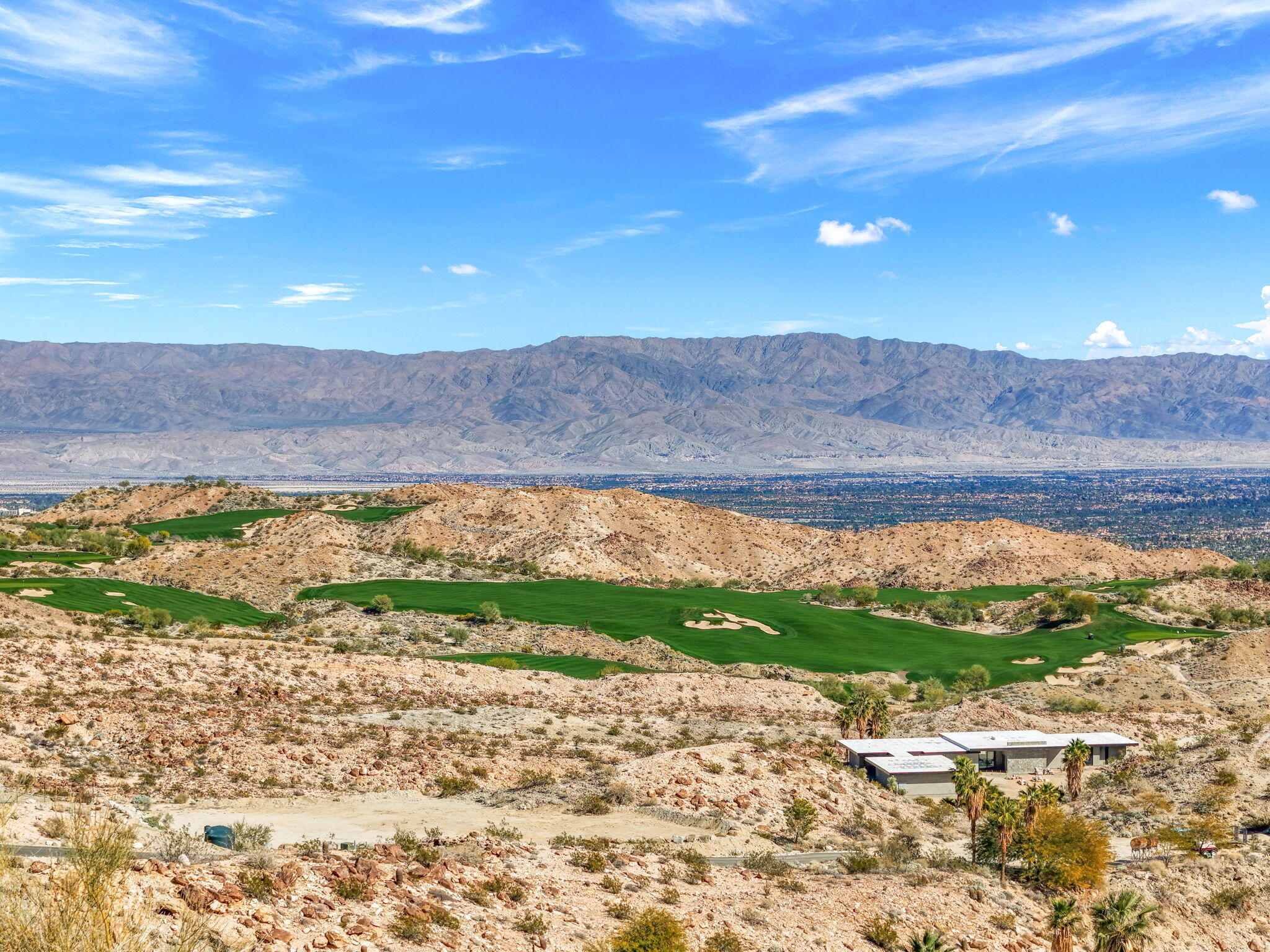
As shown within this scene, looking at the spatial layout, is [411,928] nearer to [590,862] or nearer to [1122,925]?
[590,862]

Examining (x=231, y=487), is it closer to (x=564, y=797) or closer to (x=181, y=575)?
(x=181, y=575)

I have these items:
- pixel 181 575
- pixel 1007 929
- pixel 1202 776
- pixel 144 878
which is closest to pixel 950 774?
pixel 1202 776

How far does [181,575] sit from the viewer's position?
82188mm

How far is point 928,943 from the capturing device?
21.6 metres

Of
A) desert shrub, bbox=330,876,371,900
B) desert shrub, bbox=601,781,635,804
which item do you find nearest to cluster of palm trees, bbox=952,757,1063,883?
desert shrub, bbox=601,781,635,804

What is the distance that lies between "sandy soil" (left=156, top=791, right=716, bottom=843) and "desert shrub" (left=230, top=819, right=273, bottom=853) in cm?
126

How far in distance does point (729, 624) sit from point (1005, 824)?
5228 cm

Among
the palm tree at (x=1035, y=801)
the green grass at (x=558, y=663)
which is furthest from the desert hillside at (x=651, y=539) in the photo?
the palm tree at (x=1035, y=801)

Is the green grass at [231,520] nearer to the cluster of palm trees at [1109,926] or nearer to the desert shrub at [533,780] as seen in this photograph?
the desert shrub at [533,780]

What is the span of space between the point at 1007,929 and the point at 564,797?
524 inches

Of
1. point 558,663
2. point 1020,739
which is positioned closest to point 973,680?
point 1020,739

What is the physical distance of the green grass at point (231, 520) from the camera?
360ft

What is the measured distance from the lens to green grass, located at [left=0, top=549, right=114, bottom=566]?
252 ft

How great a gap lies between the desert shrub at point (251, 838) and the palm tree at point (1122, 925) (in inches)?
746
